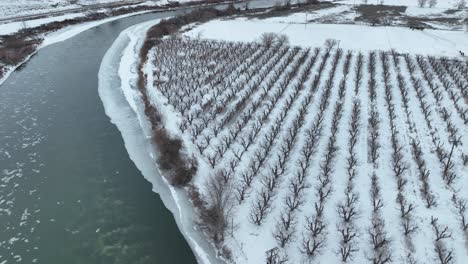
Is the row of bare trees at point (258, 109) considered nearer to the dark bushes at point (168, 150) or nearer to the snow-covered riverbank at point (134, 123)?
the dark bushes at point (168, 150)

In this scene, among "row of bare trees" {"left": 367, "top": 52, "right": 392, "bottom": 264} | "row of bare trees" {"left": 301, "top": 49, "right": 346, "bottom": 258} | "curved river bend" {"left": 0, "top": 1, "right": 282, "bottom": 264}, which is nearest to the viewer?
"row of bare trees" {"left": 367, "top": 52, "right": 392, "bottom": 264}

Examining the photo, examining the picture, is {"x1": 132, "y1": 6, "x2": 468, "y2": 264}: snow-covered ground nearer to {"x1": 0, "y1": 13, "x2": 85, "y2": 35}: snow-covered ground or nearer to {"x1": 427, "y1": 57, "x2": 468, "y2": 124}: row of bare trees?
{"x1": 427, "y1": 57, "x2": 468, "y2": 124}: row of bare trees

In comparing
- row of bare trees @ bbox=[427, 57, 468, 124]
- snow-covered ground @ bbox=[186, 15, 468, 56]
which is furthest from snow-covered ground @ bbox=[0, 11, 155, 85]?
row of bare trees @ bbox=[427, 57, 468, 124]

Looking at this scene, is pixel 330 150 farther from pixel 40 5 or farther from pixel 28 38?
pixel 40 5

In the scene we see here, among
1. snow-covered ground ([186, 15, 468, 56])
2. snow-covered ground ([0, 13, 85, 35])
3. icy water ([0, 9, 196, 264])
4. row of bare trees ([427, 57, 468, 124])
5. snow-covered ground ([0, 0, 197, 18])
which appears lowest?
icy water ([0, 9, 196, 264])

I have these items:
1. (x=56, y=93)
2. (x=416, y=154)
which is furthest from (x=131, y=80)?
(x=416, y=154)

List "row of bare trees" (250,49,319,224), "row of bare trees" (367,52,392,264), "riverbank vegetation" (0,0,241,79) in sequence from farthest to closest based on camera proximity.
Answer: "riverbank vegetation" (0,0,241,79)
"row of bare trees" (250,49,319,224)
"row of bare trees" (367,52,392,264)

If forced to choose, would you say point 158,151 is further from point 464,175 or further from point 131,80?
point 464,175
